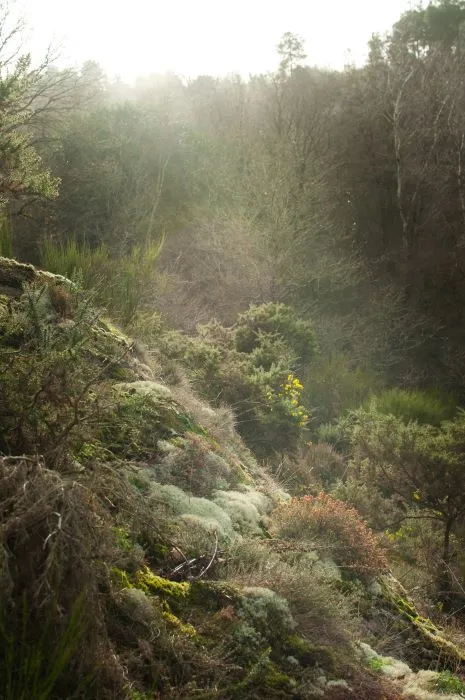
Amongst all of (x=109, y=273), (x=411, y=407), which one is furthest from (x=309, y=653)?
(x=411, y=407)

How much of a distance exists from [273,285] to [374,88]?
385 inches

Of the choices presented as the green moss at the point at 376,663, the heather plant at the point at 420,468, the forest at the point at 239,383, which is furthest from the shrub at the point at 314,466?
the green moss at the point at 376,663

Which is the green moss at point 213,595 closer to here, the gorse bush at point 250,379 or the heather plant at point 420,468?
the heather plant at point 420,468

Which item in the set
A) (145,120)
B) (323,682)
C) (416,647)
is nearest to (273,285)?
(145,120)

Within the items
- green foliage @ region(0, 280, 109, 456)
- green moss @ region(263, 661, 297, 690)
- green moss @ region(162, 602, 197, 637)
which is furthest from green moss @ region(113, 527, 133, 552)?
green moss @ region(263, 661, 297, 690)

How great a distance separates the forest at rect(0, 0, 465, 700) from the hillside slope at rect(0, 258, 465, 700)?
0.06ft

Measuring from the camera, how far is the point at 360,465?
10.5 meters

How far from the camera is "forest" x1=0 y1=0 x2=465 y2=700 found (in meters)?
2.78

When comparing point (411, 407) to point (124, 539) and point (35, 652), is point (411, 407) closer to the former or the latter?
point (124, 539)

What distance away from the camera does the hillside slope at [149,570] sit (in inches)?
89.9

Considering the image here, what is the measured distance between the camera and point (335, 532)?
5070 millimetres

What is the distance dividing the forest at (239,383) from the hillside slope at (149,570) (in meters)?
0.02

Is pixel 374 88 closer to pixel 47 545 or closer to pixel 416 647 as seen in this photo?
pixel 416 647

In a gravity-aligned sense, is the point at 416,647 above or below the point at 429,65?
below
